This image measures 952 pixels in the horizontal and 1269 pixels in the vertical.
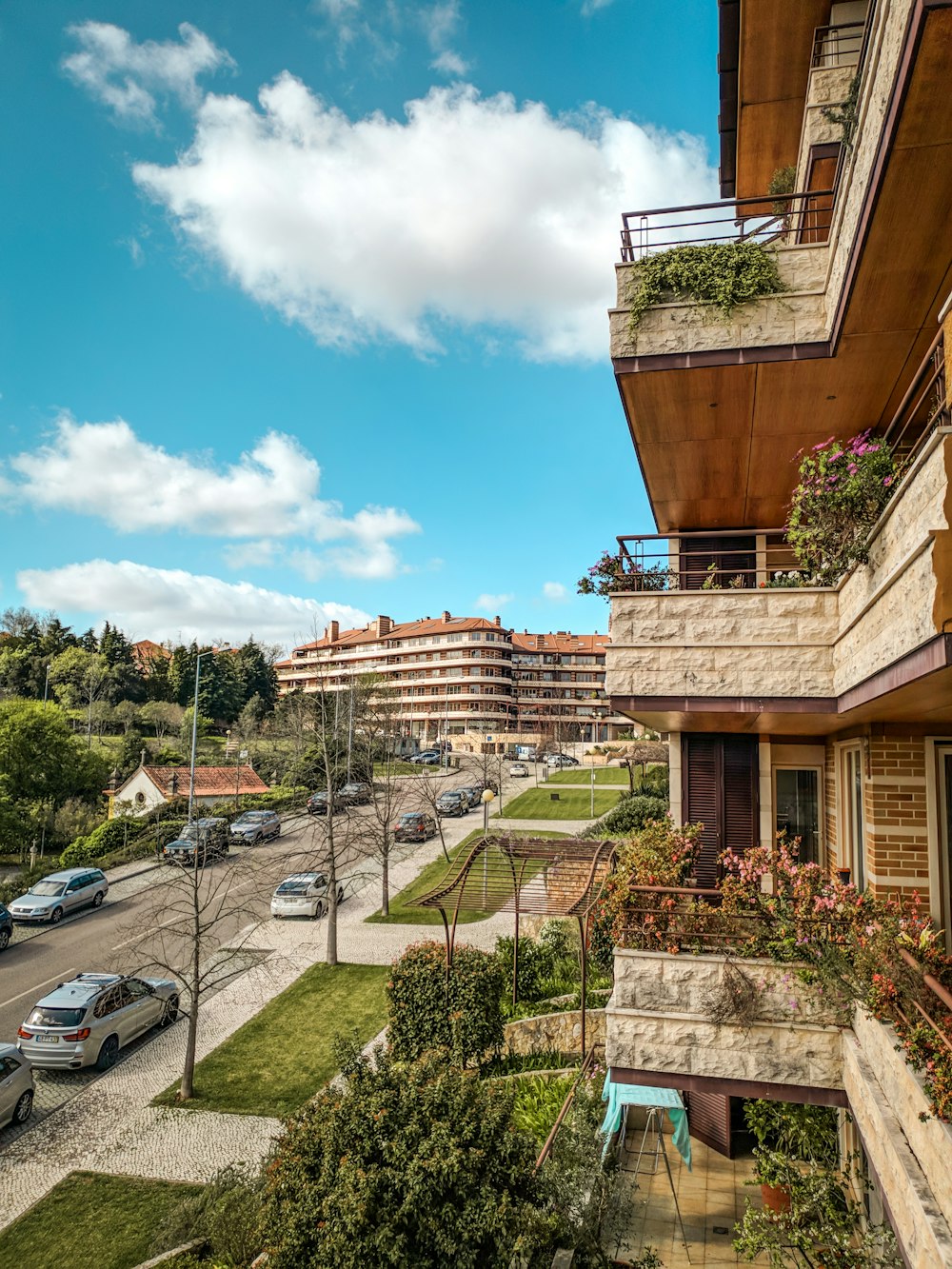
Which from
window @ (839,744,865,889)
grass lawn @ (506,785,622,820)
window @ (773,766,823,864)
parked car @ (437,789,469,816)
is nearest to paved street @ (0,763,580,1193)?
window @ (773,766,823,864)

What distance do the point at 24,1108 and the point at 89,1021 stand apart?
1.90 m

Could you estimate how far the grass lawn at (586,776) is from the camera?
58750 millimetres

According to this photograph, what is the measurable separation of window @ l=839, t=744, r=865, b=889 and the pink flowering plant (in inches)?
Result: 104

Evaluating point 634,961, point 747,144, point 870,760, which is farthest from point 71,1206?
point 747,144

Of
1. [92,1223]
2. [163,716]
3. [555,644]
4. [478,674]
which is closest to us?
[92,1223]

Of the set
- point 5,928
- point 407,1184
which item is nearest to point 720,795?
point 407,1184

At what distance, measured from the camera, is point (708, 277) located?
8.79 m

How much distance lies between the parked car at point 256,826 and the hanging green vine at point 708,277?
30.1 metres

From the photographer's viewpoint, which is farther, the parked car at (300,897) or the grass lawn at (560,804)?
the grass lawn at (560,804)

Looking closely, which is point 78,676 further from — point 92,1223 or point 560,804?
point 92,1223

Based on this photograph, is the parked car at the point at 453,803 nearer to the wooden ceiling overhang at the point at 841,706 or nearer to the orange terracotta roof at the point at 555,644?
the wooden ceiling overhang at the point at 841,706

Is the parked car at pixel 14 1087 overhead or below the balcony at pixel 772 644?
below

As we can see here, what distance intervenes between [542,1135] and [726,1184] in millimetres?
2728

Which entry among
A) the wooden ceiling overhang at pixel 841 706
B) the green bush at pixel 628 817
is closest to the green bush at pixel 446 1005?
the wooden ceiling overhang at pixel 841 706
